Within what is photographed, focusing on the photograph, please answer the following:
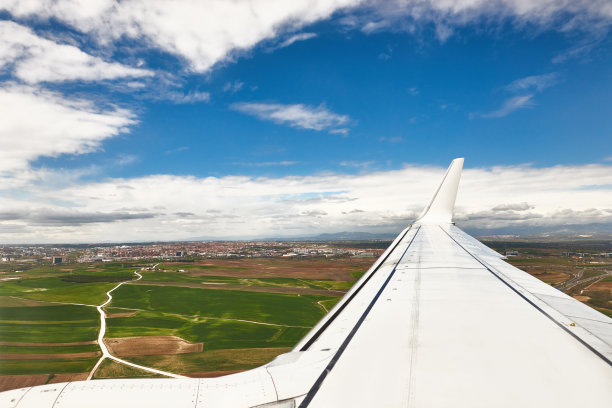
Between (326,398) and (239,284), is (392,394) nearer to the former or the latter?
(326,398)

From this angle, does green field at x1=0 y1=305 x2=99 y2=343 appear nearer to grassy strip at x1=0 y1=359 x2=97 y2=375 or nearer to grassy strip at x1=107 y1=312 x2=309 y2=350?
grassy strip at x1=107 y1=312 x2=309 y2=350

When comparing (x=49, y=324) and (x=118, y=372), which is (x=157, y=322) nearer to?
(x=49, y=324)

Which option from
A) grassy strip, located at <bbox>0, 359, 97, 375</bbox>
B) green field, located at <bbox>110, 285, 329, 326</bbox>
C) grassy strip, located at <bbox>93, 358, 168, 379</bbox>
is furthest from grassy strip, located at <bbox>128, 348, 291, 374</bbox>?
green field, located at <bbox>110, 285, 329, 326</bbox>

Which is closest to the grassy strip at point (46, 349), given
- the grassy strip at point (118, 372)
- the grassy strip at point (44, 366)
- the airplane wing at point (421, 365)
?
the grassy strip at point (44, 366)

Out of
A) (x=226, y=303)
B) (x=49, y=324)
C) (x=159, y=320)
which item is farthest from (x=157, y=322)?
(x=49, y=324)

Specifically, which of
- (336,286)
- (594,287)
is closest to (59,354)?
(336,286)

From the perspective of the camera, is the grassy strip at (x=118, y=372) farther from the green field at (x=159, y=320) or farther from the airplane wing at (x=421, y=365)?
the airplane wing at (x=421, y=365)
